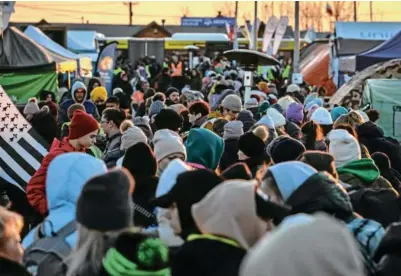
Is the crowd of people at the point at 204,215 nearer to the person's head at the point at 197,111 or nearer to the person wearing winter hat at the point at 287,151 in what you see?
the person wearing winter hat at the point at 287,151

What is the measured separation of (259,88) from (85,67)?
7.91 meters

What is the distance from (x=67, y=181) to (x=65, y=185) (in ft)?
0.08

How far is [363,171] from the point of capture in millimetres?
7090

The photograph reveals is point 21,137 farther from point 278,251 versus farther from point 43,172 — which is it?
point 278,251

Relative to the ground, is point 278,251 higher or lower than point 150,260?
higher

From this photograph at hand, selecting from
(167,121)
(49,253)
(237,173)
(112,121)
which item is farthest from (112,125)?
(49,253)

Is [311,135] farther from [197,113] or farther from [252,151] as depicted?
[252,151]

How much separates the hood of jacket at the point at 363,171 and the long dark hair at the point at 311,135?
139 inches

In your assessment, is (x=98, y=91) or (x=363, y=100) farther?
(x=363, y=100)

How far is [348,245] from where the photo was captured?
114 inches

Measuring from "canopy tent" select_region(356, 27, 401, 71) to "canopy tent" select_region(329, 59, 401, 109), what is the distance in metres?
2.40

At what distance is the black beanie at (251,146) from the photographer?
842 centimetres

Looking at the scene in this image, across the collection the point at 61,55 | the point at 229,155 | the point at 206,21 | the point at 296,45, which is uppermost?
the point at 206,21

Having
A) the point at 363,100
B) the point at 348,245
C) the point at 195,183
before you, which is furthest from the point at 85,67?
the point at 348,245
